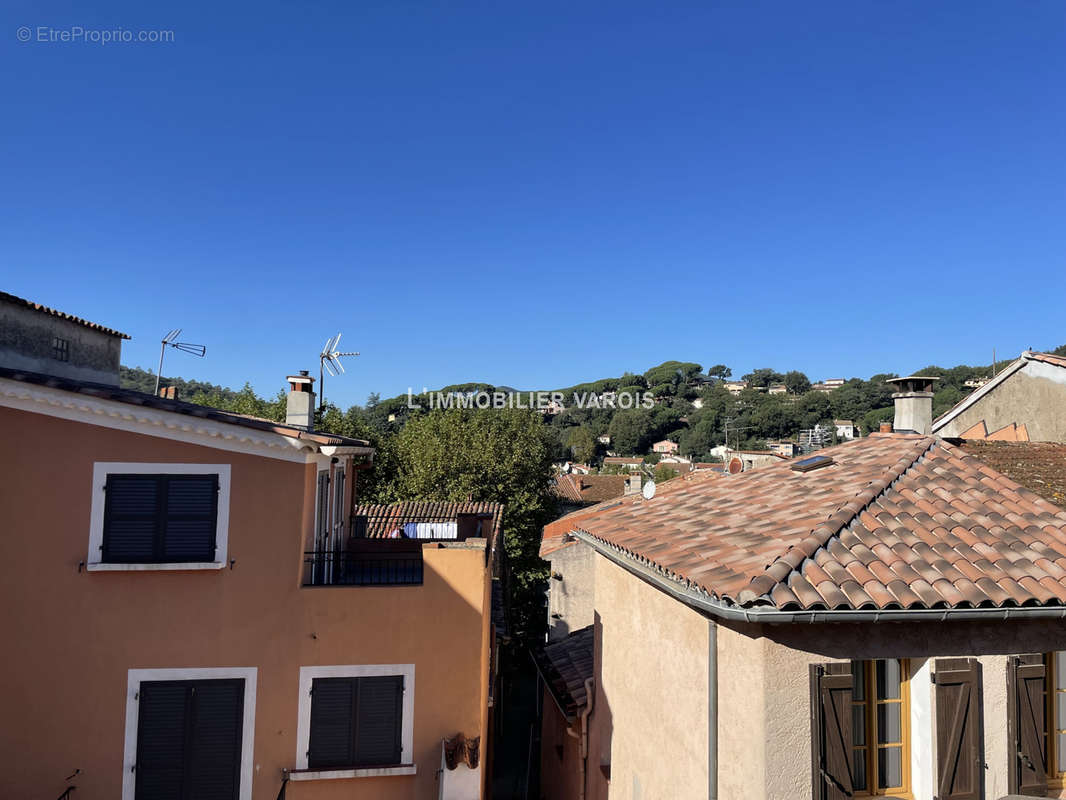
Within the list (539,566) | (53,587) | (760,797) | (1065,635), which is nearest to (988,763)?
(1065,635)

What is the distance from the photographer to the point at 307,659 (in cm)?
859

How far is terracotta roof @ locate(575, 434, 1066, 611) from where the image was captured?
203 inches

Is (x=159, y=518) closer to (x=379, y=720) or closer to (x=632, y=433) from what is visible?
(x=379, y=720)

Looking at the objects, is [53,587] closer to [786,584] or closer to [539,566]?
[786,584]

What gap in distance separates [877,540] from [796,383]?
146m

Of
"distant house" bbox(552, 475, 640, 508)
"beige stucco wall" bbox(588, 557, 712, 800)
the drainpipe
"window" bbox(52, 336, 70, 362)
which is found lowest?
the drainpipe

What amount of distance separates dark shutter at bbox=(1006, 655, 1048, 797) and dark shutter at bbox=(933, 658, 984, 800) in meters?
0.38

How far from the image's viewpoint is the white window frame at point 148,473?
8.30m

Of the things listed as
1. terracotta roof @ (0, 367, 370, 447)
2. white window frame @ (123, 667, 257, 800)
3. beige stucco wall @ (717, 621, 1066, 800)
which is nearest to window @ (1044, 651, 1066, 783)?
beige stucco wall @ (717, 621, 1066, 800)

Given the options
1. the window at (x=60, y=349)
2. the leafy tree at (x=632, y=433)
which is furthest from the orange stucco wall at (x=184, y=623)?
the leafy tree at (x=632, y=433)

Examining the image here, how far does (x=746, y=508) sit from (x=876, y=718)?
2812 millimetres

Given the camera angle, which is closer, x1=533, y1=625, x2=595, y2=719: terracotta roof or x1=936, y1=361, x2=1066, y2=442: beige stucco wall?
x1=533, y1=625, x2=595, y2=719: terracotta roof

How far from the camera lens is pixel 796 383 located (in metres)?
140

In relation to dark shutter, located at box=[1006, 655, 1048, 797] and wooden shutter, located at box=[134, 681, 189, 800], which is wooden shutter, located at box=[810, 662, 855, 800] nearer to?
dark shutter, located at box=[1006, 655, 1048, 797]
